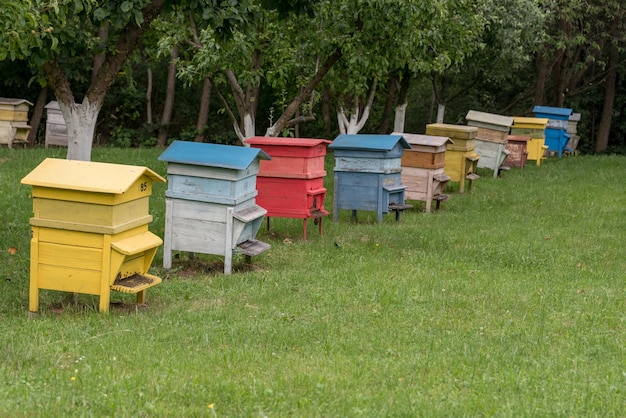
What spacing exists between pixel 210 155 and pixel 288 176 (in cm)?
224

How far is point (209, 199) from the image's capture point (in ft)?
31.4

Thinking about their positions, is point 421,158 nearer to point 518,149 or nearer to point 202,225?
point 202,225

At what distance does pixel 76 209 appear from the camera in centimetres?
756

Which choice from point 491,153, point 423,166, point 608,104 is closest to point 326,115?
point 491,153

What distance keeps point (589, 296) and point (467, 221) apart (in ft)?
17.9

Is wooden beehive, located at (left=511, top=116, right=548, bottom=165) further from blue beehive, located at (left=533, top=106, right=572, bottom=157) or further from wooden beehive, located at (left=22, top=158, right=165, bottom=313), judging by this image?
wooden beehive, located at (left=22, top=158, right=165, bottom=313)

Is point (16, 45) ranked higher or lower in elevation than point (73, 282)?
higher

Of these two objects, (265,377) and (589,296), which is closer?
(265,377)

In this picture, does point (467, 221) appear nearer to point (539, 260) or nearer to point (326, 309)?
point (539, 260)

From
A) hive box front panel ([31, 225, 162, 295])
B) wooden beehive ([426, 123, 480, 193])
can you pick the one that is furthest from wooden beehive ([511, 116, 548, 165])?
hive box front panel ([31, 225, 162, 295])

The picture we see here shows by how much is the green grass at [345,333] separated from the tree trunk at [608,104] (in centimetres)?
1764

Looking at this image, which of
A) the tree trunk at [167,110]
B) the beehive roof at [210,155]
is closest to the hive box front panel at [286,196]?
the beehive roof at [210,155]

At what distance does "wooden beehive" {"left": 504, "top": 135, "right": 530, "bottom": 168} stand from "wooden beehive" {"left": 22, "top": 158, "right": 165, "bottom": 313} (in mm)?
15865

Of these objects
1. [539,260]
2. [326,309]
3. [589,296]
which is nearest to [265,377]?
[326,309]
